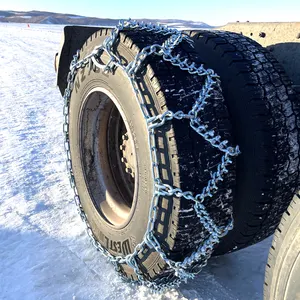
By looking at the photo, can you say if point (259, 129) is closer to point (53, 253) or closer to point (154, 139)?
point (154, 139)

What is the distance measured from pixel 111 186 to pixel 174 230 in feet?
2.91

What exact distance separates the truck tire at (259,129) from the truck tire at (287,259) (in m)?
0.32

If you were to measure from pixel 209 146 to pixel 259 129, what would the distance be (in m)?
0.23

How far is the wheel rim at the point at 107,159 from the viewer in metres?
2.32

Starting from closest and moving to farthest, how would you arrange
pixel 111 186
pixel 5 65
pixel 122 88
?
pixel 122 88 → pixel 111 186 → pixel 5 65

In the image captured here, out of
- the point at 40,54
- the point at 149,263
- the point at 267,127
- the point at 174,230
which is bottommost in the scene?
the point at 40,54

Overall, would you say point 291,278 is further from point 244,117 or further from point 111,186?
point 111,186

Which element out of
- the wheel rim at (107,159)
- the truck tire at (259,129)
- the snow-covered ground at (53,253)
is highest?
the truck tire at (259,129)

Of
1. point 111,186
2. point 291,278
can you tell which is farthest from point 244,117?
point 111,186

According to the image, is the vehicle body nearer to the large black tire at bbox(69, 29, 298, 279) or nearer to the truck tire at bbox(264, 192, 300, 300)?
the large black tire at bbox(69, 29, 298, 279)

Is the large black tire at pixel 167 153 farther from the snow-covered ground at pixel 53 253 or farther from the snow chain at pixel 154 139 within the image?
the snow-covered ground at pixel 53 253

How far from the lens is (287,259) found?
4.35ft

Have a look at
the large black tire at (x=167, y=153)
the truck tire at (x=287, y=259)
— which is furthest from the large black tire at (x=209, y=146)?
the truck tire at (x=287, y=259)

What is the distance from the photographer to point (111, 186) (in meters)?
2.47
